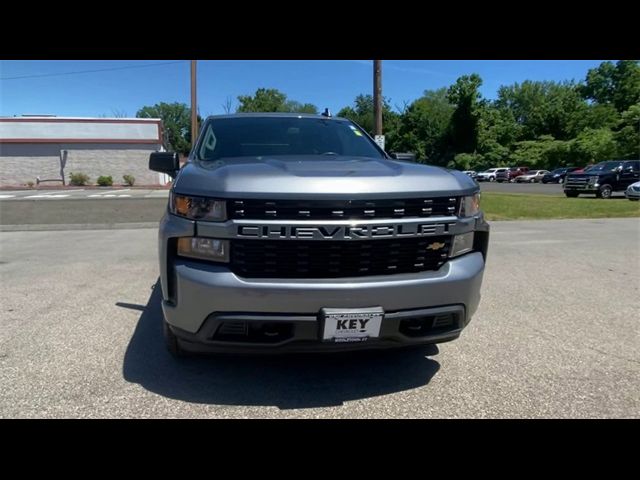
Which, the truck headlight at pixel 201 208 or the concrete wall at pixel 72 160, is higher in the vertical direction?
the concrete wall at pixel 72 160

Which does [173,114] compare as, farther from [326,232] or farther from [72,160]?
[326,232]

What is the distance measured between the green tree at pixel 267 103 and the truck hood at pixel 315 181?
210 feet

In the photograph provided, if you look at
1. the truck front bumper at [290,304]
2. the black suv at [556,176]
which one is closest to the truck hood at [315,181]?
the truck front bumper at [290,304]

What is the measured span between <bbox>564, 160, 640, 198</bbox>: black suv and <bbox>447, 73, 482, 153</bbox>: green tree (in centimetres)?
3512

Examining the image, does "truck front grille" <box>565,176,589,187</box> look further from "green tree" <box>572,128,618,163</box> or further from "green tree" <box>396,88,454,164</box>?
"green tree" <box>396,88,454,164</box>

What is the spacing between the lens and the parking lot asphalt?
2668 millimetres

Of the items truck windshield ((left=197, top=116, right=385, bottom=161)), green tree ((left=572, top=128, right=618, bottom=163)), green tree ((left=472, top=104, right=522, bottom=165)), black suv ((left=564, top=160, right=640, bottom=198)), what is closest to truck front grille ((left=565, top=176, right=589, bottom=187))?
black suv ((left=564, top=160, right=640, bottom=198))

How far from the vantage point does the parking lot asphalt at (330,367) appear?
267cm

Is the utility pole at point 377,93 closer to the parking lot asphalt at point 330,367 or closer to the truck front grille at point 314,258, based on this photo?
the parking lot asphalt at point 330,367

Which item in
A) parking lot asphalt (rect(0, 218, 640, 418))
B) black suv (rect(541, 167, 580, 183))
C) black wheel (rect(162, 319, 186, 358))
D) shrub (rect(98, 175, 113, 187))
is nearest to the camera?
parking lot asphalt (rect(0, 218, 640, 418))

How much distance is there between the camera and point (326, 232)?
2475 millimetres
